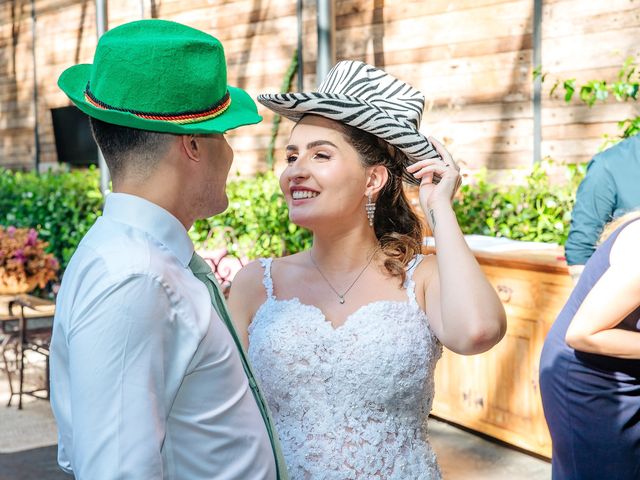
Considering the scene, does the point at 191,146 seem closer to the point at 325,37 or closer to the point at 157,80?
the point at 157,80

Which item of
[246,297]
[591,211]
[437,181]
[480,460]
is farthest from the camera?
[480,460]

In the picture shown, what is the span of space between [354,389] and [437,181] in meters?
0.60

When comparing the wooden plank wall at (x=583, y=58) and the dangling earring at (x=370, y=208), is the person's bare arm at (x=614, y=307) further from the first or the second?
Result: the wooden plank wall at (x=583, y=58)

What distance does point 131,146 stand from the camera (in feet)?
4.82

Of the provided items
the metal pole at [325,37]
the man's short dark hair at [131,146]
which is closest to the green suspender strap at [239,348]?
the man's short dark hair at [131,146]

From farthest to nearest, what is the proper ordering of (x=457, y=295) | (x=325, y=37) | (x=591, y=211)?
(x=325, y=37)
(x=591, y=211)
(x=457, y=295)

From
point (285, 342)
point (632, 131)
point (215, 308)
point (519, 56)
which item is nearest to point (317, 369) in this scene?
point (285, 342)

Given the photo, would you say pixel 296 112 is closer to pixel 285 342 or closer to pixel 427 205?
pixel 427 205

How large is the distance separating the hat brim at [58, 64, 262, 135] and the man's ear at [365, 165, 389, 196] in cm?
64

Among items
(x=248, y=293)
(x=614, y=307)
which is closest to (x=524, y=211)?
(x=614, y=307)

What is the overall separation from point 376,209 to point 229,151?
856mm

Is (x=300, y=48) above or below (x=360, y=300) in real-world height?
above

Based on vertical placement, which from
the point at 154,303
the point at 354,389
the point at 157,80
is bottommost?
the point at 354,389

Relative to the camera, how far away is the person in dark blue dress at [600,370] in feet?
7.91
